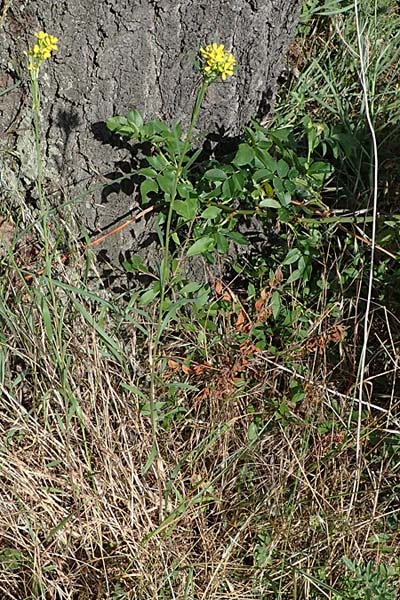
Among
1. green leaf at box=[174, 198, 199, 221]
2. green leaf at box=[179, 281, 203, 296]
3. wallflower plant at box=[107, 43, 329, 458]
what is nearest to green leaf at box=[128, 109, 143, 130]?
wallflower plant at box=[107, 43, 329, 458]

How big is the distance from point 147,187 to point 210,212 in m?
0.18

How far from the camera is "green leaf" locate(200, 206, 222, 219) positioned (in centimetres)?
209

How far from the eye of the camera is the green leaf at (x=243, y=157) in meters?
2.07

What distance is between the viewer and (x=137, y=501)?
6.50ft

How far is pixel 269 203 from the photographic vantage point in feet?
6.93

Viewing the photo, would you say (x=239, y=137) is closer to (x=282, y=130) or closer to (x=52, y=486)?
(x=282, y=130)

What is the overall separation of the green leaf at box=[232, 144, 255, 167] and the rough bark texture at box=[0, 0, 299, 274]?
18 cm

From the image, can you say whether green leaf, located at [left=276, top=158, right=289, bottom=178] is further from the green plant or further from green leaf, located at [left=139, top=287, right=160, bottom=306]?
the green plant

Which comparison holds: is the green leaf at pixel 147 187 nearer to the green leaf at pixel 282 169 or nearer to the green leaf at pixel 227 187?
the green leaf at pixel 227 187

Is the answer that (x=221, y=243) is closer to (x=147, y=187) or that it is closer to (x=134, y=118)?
(x=147, y=187)

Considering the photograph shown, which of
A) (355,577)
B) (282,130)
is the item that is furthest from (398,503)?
(282,130)

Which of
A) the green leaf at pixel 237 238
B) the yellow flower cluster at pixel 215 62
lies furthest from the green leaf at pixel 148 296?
the yellow flower cluster at pixel 215 62

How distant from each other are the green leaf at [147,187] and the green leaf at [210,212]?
14 centimetres

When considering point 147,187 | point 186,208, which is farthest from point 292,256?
point 147,187
